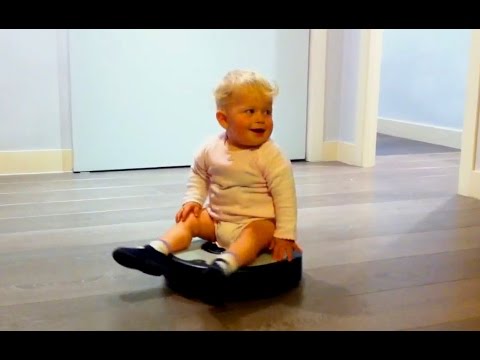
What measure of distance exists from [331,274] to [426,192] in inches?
39.9

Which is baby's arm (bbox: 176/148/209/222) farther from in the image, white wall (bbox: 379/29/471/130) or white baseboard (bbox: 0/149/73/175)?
white wall (bbox: 379/29/471/130)

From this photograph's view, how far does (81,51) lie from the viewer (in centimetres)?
245

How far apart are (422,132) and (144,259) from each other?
289 centimetres

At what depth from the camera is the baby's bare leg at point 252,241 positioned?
116cm

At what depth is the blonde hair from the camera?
1201 mm

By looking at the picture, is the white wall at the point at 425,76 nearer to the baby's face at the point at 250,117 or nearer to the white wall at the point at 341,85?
the white wall at the point at 341,85

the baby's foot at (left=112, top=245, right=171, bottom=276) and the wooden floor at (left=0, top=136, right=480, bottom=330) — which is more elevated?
the baby's foot at (left=112, top=245, right=171, bottom=276)

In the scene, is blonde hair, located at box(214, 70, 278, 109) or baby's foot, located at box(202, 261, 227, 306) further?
blonde hair, located at box(214, 70, 278, 109)

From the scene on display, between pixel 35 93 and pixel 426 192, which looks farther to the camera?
pixel 35 93

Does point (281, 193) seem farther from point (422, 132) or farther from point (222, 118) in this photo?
point (422, 132)

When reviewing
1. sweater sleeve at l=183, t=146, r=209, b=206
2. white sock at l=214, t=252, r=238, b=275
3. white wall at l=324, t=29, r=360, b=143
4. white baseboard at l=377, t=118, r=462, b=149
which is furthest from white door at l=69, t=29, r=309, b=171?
white sock at l=214, t=252, r=238, b=275
